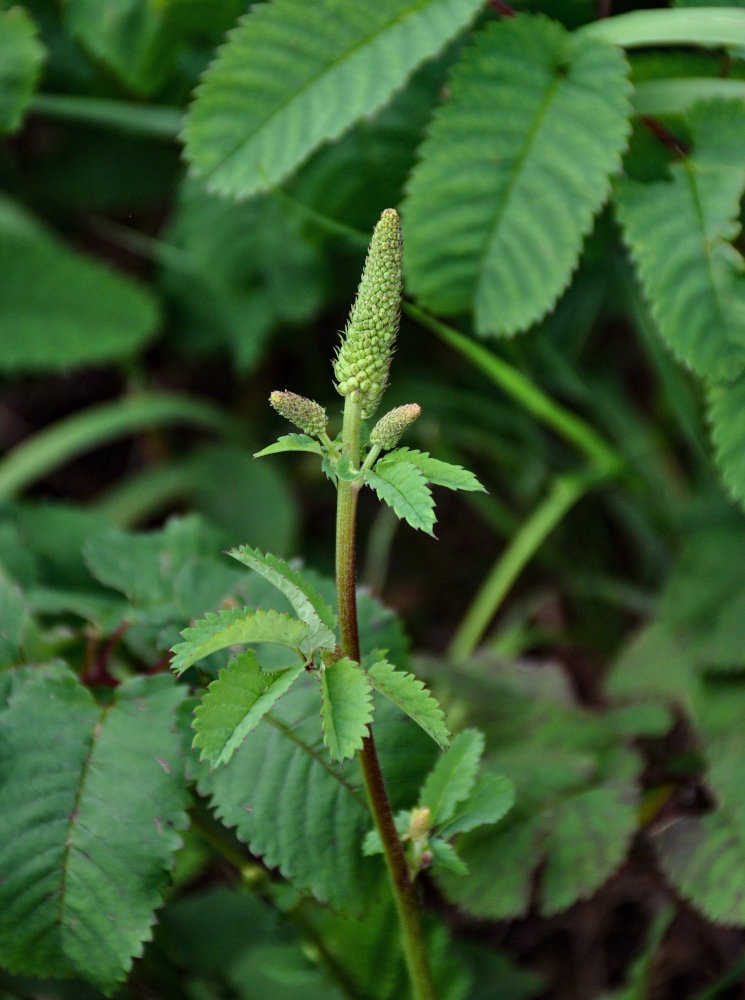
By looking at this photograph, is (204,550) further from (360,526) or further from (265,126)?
(360,526)

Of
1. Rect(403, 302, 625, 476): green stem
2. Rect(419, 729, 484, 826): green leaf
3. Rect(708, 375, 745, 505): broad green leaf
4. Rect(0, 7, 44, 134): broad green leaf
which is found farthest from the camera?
Rect(0, 7, 44, 134): broad green leaf

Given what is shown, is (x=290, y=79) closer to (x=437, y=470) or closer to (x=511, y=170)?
(x=511, y=170)

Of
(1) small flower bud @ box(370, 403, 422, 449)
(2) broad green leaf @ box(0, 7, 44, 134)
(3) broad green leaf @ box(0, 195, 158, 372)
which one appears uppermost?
(1) small flower bud @ box(370, 403, 422, 449)

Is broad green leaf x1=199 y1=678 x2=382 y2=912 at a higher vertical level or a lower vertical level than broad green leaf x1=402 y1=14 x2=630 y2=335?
lower

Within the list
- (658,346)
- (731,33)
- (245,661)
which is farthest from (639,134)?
(245,661)

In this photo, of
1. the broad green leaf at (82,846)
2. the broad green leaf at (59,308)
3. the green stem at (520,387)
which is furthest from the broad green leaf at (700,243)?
the broad green leaf at (59,308)

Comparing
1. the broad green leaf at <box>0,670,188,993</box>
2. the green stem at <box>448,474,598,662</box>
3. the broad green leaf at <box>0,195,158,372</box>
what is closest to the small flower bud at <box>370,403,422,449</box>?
the broad green leaf at <box>0,670,188,993</box>

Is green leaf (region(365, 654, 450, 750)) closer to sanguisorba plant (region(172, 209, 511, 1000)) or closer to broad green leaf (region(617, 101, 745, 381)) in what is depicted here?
sanguisorba plant (region(172, 209, 511, 1000))

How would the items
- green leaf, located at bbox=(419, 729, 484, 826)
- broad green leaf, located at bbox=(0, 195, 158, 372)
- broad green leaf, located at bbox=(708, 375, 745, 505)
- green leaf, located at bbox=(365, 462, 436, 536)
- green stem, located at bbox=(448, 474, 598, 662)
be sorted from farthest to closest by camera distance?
broad green leaf, located at bbox=(0, 195, 158, 372), green stem, located at bbox=(448, 474, 598, 662), broad green leaf, located at bbox=(708, 375, 745, 505), green leaf, located at bbox=(419, 729, 484, 826), green leaf, located at bbox=(365, 462, 436, 536)
